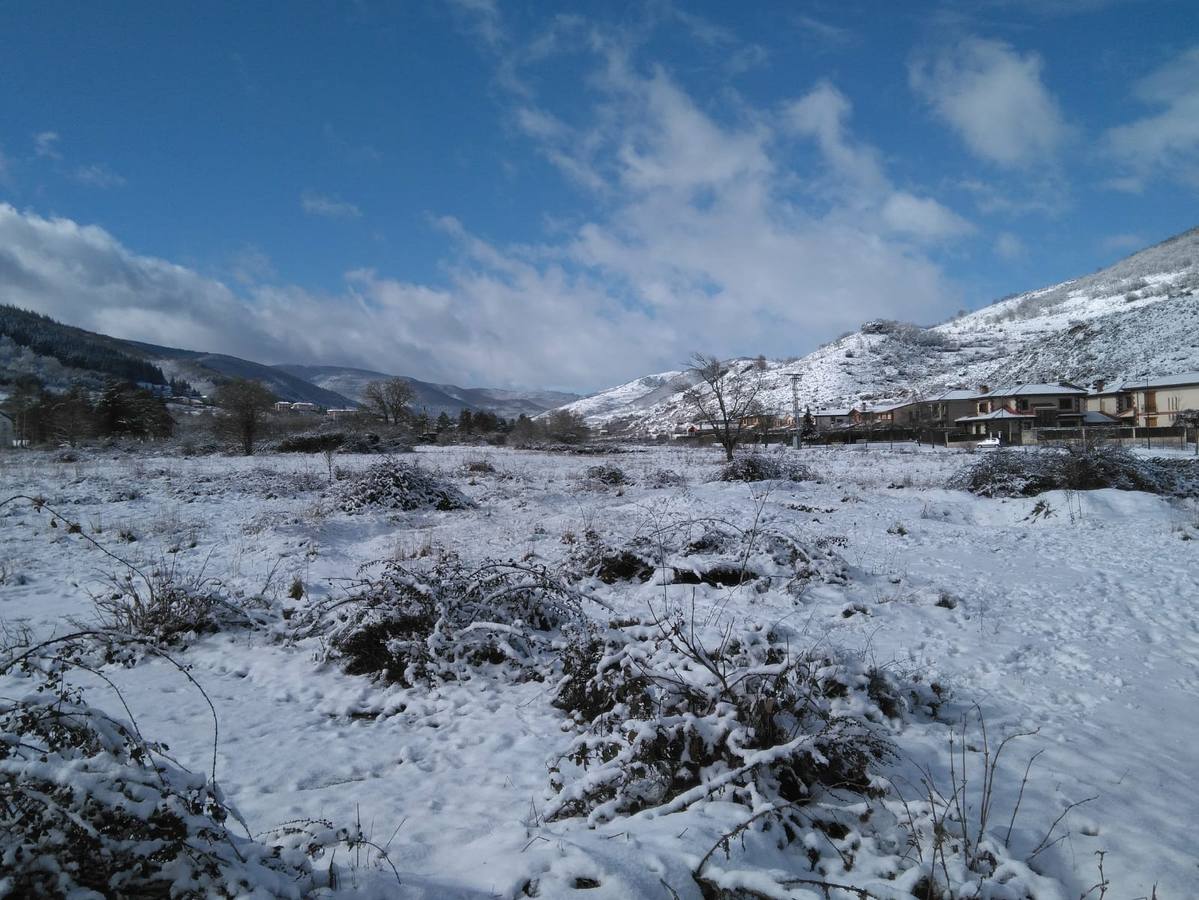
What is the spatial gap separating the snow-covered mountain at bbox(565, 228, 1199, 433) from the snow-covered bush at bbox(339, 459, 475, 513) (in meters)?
32.8

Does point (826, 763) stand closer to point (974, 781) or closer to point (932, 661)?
point (974, 781)

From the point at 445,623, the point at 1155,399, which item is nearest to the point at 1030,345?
the point at 1155,399

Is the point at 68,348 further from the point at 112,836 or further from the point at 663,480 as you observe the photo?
the point at 112,836

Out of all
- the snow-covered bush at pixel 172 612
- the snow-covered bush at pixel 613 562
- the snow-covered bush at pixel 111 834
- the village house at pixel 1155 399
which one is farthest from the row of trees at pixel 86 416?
the village house at pixel 1155 399

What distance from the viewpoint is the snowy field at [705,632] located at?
2.47 meters

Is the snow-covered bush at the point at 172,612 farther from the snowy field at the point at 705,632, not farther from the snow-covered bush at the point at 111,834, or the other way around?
the snow-covered bush at the point at 111,834

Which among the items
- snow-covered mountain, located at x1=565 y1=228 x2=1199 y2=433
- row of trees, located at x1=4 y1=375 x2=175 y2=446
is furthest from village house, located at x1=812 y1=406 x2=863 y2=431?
row of trees, located at x1=4 y1=375 x2=175 y2=446

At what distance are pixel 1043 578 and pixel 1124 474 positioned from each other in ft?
35.4

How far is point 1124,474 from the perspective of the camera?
15297 millimetres

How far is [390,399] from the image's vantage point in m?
65.4

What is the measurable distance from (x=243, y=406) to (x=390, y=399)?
31.8 m

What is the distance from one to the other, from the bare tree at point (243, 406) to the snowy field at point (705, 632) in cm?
2427

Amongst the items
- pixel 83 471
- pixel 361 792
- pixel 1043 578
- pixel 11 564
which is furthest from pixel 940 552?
pixel 83 471

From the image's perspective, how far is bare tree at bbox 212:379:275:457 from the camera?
33906 mm
